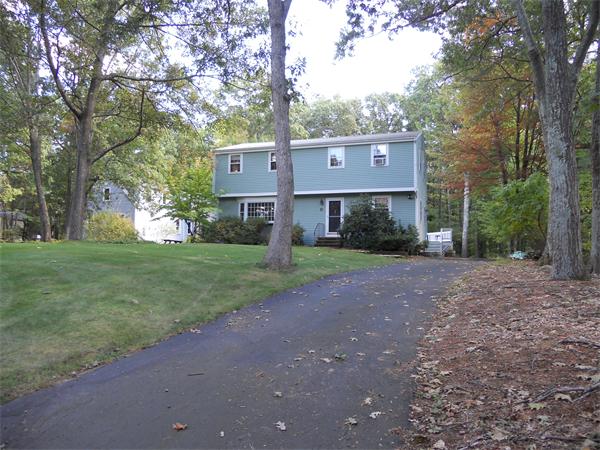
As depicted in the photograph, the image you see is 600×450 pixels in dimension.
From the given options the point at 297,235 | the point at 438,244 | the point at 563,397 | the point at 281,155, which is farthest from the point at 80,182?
the point at 563,397

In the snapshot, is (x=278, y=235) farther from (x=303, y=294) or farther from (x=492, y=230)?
(x=492, y=230)

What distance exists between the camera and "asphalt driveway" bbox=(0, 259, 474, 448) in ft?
11.2

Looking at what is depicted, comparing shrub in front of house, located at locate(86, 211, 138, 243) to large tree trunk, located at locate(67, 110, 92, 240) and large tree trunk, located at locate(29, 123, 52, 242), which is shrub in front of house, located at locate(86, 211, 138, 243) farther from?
large tree trunk, located at locate(67, 110, 92, 240)

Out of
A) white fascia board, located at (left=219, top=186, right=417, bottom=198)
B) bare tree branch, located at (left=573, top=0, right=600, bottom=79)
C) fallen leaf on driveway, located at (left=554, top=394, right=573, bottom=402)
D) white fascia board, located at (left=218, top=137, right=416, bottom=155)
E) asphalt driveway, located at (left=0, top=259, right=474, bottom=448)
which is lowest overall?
asphalt driveway, located at (left=0, top=259, right=474, bottom=448)

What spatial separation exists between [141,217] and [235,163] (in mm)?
11716

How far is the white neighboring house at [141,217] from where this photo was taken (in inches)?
1219

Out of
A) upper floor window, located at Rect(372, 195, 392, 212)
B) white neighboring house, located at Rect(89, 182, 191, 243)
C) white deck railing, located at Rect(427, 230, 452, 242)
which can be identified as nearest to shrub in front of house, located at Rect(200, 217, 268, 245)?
upper floor window, located at Rect(372, 195, 392, 212)

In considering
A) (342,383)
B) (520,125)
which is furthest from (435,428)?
(520,125)

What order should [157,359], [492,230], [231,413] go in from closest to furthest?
[231,413] → [157,359] → [492,230]

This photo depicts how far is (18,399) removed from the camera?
4234 millimetres

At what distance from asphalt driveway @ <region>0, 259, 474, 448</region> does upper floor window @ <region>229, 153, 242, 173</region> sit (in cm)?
1900

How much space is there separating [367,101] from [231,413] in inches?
1748

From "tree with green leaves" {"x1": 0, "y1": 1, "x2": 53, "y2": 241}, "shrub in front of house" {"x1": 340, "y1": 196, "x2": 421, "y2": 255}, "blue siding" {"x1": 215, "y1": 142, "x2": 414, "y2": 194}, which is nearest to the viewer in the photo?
"tree with green leaves" {"x1": 0, "y1": 1, "x2": 53, "y2": 241}

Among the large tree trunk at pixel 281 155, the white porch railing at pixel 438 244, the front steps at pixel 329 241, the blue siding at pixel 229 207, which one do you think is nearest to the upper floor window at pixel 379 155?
the front steps at pixel 329 241
